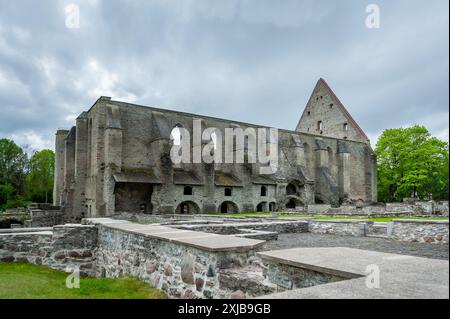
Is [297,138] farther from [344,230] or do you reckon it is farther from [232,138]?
[344,230]

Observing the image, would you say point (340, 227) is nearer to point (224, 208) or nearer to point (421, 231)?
point (421, 231)

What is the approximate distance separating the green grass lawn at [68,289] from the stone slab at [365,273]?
2848 millimetres

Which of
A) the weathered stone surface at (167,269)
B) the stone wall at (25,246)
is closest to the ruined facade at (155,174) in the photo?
the stone wall at (25,246)

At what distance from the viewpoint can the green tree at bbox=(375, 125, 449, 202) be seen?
4325 centimetres

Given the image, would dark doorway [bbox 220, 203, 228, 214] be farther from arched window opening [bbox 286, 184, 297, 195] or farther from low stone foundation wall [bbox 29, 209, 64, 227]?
low stone foundation wall [bbox 29, 209, 64, 227]

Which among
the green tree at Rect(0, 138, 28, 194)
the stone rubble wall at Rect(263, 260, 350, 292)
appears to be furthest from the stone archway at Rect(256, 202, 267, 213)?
the green tree at Rect(0, 138, 28, 194)

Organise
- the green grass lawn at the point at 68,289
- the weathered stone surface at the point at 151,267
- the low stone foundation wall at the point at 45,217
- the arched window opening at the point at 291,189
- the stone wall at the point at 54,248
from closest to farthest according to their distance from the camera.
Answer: the green grass lawn at the point at 68,289, the weathered stone surface at the point at 151,267, the stone wall at the point at 54,248, the low stone foundation wall at the point at 45,217, the arched window opening at the point at 291,189

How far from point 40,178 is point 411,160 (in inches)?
2212

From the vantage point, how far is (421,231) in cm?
1057

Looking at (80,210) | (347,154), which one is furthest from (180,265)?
(347,154)

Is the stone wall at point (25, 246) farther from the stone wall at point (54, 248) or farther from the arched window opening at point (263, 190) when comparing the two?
the arched window opening at point (263, 190)

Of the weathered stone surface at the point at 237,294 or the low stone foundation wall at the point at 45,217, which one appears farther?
the low stone foundation wall at the point at 45,217

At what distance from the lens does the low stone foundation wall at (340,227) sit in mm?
Result: 12727
